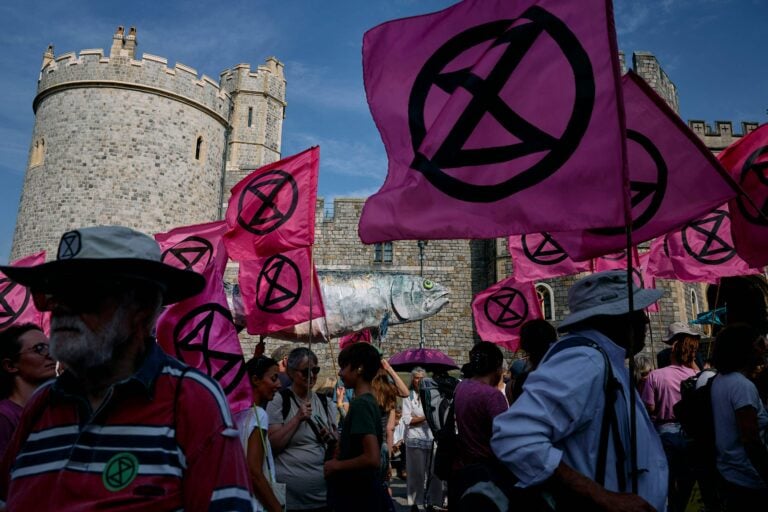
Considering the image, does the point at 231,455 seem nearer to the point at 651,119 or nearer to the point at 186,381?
the point at 186,381

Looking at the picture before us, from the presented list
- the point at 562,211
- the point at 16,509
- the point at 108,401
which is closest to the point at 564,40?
the point at 562,211

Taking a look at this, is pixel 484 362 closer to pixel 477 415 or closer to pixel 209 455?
pixel 477 415

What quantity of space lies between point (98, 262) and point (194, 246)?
18.6 feet

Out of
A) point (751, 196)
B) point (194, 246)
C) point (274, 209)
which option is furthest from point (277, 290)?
point (751, 196)

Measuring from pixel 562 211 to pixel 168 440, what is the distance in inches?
70.3

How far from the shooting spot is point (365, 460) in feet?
10.3

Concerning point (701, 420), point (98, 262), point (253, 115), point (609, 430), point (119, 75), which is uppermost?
point (253, 115)

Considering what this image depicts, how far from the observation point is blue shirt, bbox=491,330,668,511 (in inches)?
67.4

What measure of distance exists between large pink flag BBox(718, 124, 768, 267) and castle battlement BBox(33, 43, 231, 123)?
1845 centimetres

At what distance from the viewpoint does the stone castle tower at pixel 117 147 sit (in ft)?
59.4

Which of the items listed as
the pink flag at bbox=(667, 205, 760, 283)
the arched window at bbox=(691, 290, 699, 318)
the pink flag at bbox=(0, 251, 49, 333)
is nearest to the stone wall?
the pink flag at bbox=(0, 251, 49, 333)

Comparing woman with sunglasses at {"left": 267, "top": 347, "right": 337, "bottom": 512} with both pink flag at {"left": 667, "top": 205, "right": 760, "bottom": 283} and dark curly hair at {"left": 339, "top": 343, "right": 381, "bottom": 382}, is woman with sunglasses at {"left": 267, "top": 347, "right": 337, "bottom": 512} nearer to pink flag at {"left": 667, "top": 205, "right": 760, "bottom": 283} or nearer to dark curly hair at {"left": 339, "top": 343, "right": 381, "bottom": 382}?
dark curly hair at {"left": 339, "top": 343, "right": 381, "bottom": 382}

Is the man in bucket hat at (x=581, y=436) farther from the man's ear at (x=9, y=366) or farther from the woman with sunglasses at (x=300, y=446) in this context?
the man's ear at (x=9, y=366)

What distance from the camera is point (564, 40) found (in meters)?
2.54
